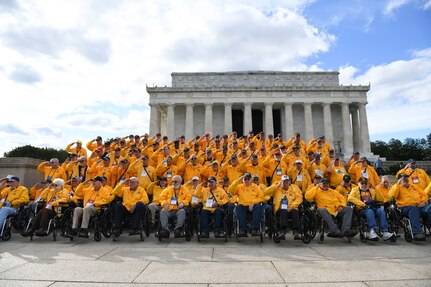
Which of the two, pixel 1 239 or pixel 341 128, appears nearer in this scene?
pixel 1 239

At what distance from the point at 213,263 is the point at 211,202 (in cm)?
239

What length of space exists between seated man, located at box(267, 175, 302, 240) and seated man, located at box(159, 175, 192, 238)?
2.46m

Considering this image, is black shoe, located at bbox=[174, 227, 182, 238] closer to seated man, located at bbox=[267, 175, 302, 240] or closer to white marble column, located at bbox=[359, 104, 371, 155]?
seated man, located at bbox=[267, 175, 302, 240]

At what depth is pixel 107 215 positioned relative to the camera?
7871 mm

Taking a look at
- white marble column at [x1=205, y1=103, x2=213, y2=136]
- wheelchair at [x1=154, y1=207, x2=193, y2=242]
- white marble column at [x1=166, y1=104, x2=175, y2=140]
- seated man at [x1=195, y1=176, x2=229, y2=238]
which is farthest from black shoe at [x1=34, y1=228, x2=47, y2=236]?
white marble column at [x1=205, y1=103, x2=213, y2=136]

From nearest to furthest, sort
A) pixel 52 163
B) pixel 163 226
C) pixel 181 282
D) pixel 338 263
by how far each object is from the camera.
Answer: pixel 181 282 < pixel 338 263 < pixel 163 226 < pixel 52 163

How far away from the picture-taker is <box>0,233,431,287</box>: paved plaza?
4.57m

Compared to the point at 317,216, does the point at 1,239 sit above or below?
below

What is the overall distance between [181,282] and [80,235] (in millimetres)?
4322

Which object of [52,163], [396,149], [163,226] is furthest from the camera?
[396,149]

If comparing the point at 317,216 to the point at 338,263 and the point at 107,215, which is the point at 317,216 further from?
the point at 107,215

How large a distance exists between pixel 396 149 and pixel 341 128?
1291 inches

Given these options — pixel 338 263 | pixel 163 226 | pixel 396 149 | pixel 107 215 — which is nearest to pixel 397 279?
pixel 338 263

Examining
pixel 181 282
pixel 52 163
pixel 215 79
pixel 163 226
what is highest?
pixel 215 79
